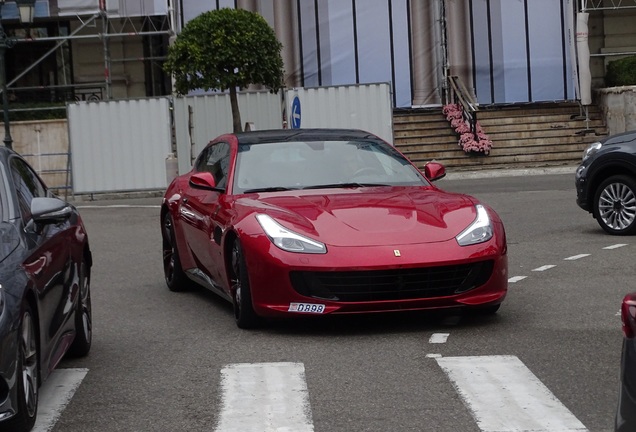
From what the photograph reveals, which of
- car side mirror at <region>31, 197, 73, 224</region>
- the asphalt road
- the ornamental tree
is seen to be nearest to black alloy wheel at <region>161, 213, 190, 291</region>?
the asphalt road

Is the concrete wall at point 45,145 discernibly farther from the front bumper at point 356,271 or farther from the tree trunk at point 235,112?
the front bumper at point 356,271

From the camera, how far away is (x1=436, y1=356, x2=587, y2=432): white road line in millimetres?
6457

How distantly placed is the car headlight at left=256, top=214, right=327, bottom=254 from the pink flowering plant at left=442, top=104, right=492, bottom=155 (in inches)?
1081

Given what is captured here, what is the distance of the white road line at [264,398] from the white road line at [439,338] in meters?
1.11

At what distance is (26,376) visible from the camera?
6.41m

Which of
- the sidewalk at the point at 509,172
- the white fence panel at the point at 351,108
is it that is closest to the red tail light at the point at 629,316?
the white fence panel at the point at 351,108

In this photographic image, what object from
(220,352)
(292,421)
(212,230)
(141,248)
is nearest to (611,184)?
(141,248)

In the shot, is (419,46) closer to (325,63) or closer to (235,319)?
(325,63)

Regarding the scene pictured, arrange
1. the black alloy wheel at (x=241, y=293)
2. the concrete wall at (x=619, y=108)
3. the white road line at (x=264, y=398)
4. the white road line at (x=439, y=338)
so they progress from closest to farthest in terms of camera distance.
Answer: the white road line at (x=264, y=398) → the white road line at (x=439, y=338) → the black alloy wheel at (x=241, y=293) → the concrete wall at (x=619, y=108)

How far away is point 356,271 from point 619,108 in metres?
29.8

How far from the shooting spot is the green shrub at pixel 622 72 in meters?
39.0

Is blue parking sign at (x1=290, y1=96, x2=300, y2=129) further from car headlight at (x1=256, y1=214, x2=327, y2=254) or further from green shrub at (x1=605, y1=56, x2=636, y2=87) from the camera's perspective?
car headlight at (x1=256, y1=214, x2=327, y2=254)

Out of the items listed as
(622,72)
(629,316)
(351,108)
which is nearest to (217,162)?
(629,316)

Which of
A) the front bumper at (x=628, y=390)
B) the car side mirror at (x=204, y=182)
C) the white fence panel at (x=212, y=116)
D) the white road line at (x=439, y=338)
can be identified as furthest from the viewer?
the white fence panel at (x=212, y=116)
